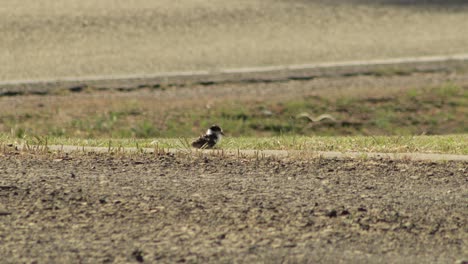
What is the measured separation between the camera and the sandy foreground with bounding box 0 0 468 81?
17047 millimetres

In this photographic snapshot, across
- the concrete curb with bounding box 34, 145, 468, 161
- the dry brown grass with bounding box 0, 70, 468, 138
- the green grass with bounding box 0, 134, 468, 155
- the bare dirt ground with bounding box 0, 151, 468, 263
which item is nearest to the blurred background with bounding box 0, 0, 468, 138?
the dry brown grass with bounding box 0, 70, 468, 138

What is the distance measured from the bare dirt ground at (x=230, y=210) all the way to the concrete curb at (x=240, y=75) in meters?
7.80

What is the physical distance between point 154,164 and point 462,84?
929 cm

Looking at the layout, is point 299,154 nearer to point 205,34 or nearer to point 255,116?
point 255,116

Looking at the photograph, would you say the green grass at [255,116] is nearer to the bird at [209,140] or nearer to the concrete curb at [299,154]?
the bird at [209,140]

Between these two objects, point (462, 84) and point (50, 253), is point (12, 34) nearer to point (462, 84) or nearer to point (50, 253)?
point (462, 84)

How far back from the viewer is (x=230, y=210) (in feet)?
18.7

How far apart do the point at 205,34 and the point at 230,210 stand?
13790mm

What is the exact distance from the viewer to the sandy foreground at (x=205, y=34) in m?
17.0

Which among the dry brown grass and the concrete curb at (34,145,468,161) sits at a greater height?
the dry brown grass

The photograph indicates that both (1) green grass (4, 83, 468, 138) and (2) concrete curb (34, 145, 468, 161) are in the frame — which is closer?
(2) concrete curb (34, 145, 468, 161)

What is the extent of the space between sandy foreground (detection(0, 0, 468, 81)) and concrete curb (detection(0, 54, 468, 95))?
68 cm

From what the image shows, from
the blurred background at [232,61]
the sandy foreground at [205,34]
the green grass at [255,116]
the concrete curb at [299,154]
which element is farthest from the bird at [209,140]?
the sandy foreground at [205,34]

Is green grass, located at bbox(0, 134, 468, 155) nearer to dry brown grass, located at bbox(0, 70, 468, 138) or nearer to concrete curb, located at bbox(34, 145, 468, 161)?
concrete curb, located at bbox(34, 145, 468, 161)
